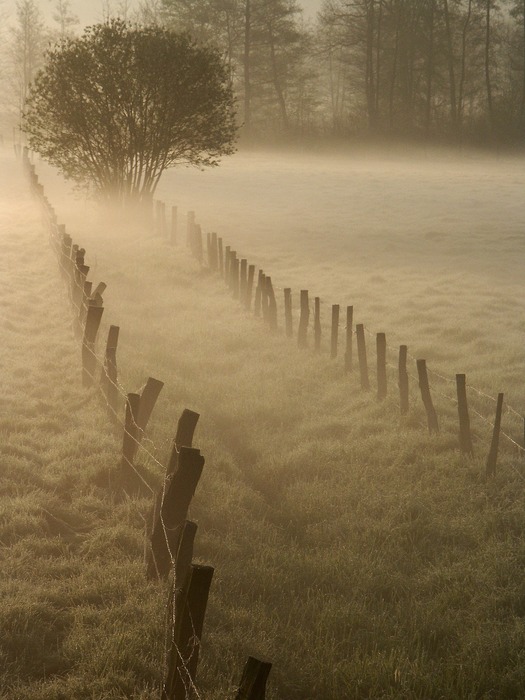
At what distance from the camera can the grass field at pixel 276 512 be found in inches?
210

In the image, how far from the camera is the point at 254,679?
10.6ft

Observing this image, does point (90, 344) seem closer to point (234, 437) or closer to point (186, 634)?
point (234, 437)

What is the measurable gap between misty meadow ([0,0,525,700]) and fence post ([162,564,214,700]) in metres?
0.01

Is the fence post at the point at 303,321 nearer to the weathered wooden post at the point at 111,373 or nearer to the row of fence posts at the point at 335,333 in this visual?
the row of fence posts at the point at 335,333

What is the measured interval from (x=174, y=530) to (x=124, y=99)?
19.8 m

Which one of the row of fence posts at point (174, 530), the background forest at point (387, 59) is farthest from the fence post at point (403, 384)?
the background forest at point (387, 59)

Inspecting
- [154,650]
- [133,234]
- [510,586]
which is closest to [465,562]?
[510,586]

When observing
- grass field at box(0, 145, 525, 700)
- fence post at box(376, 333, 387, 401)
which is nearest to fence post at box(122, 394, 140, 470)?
grass field at box(0, 145, 525, 700)

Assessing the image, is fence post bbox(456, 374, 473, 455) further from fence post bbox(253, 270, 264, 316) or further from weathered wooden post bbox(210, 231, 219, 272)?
weathered wooden post bbox(210, 231, 219, 272)

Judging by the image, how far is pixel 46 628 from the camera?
5.41 meters

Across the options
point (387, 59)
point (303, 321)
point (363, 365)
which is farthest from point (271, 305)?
point (387, 59)

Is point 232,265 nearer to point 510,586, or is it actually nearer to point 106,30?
A: point 106,30

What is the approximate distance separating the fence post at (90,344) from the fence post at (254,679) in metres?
7.70

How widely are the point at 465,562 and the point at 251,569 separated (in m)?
1.75
